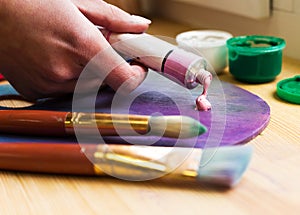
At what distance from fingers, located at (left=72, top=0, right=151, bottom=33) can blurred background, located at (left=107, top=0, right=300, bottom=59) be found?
26 centimetres

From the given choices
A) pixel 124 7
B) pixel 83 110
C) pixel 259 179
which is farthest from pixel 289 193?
pixel 124 7

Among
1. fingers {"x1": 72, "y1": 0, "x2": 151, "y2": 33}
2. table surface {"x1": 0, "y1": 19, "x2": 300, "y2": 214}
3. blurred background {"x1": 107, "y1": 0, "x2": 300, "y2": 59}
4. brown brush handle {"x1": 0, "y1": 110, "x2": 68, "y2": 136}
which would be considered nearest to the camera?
table surface {"x1": 0, "y1": 19, "x2": 300, "y2": 214}

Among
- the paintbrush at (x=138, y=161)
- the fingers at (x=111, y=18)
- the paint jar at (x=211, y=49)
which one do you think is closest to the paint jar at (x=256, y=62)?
the paint jar at (x=211, y=49)

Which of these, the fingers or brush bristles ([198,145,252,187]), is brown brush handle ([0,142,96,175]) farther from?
the fingers

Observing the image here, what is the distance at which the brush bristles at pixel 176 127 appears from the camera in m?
0.46

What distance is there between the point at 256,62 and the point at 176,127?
0.24 m

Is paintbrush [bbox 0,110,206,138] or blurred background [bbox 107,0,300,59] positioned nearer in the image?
paintbrush [bbox 0,110,206,138]

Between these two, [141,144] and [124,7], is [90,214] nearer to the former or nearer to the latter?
[141,144]

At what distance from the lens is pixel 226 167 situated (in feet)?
1.39

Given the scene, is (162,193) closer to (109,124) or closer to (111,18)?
(109,124)

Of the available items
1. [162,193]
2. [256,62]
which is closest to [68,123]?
[162,193]

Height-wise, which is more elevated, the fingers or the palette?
the fingers

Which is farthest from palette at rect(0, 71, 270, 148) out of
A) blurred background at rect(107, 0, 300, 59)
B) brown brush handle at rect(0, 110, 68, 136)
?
blurred background at rect(107, 0, 300, 59)

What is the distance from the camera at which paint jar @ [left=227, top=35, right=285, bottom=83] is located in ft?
2.17
